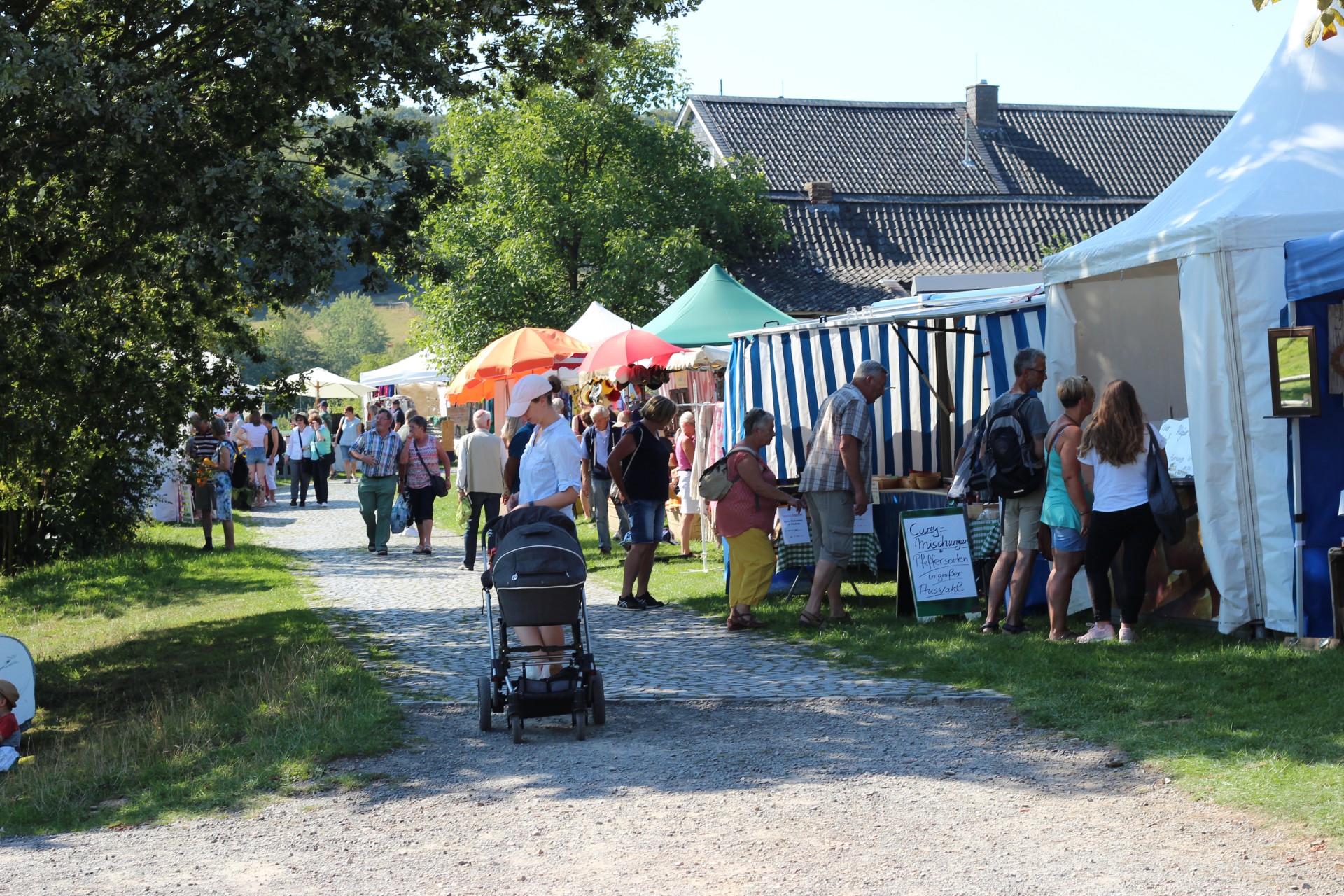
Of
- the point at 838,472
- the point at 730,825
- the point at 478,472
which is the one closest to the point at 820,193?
the point at 478,472

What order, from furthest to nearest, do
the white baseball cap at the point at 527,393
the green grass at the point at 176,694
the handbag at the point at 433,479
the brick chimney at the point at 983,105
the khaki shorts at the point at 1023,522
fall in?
the brick chimney at the point at 983,105
the handbag at the point at 433,479
the khaki shorts at the point at 1023,522
the white baseball cap at the point at 527,393
the green grass at the point at 176,694

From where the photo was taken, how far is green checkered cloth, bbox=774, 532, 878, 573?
12102mm

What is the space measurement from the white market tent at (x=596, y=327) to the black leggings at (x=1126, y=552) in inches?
458

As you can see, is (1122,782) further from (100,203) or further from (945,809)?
(100,203)

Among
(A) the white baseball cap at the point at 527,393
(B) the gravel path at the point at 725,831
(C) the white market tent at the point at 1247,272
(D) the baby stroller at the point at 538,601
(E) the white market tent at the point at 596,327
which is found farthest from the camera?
(E) the white market tent at the point at 596,327

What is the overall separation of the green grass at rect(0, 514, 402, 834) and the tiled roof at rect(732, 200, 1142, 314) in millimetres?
23044

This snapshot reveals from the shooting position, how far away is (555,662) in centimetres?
761

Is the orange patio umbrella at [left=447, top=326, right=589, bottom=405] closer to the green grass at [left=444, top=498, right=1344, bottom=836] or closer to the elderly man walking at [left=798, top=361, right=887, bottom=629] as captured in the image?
the green grass at [left=444, top=498, right=1344, bottom=836]

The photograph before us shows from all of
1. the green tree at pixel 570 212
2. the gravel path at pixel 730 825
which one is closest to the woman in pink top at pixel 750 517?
the gravel path at pixel 730 825

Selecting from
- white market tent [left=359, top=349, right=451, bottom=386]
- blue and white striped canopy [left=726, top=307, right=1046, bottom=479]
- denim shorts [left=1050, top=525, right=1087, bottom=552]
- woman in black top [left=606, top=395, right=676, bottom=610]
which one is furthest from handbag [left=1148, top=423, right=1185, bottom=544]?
white market tent [left=359, top=349, right=451, bottom=386]

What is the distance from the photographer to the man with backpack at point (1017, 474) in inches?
377

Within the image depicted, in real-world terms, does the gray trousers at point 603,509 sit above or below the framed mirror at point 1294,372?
below

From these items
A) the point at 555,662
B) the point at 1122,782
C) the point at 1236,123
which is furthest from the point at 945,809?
the point at 1236,123

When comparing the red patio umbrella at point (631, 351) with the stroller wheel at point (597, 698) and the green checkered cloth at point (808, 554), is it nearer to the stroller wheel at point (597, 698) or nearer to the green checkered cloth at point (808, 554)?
the green checkered cloth at point (808, 554)
